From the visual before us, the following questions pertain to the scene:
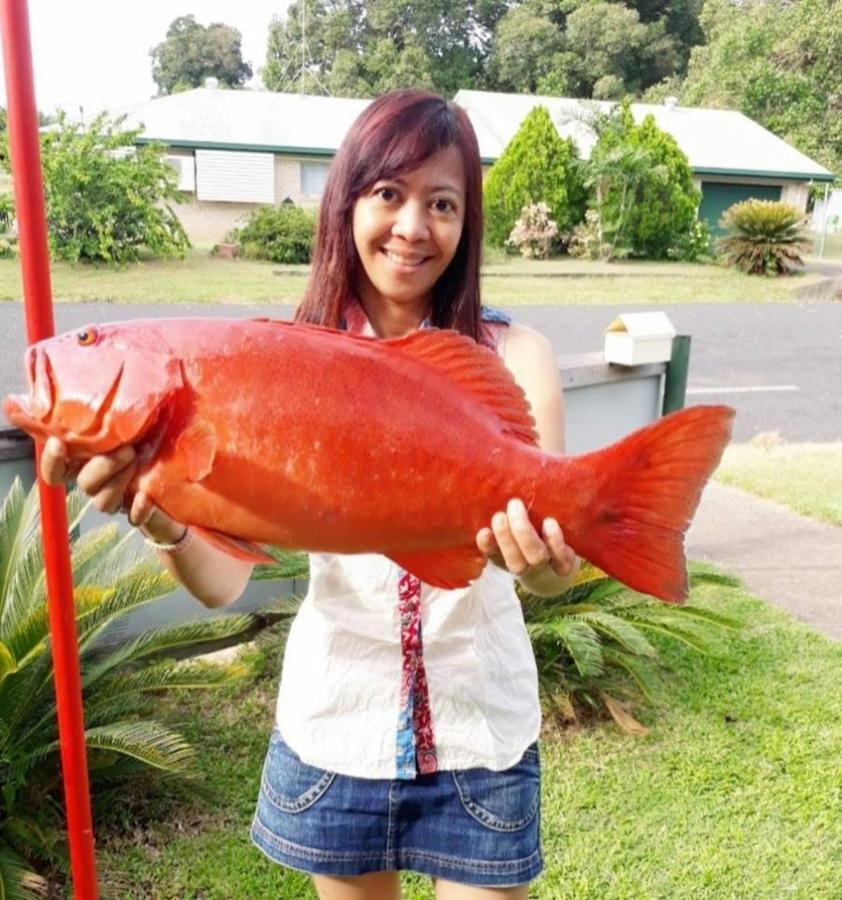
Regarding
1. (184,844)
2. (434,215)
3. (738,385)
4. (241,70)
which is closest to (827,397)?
(738,385)

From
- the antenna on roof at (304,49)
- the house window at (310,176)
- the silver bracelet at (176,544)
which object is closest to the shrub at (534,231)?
the house window at (310,176)

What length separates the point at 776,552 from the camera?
234 inches

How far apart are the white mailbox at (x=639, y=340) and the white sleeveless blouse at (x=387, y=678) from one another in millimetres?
3221

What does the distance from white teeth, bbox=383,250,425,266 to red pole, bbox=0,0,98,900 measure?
0.73m

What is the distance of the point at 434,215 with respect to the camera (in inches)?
67.5

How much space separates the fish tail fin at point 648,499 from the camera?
1.45 meters

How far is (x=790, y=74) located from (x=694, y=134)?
9.46 metres

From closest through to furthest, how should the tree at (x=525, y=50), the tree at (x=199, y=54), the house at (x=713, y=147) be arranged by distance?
the house at (x=713, y=147) < the tree at (x=525, y=50) < the tree at (x=199, y=54)

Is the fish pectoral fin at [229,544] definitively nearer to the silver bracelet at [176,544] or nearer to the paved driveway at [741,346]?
the silver bracelet at [176,544]

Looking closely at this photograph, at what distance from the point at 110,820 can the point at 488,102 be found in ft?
110

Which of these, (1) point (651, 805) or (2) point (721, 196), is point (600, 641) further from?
(2) point (721, 196)

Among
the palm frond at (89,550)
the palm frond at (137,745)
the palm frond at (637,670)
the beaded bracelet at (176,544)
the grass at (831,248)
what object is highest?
the beaded bracelet at (176,544)

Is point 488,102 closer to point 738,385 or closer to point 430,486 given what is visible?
point 738,385

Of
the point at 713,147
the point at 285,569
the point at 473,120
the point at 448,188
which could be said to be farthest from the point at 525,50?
the point at 448,188
